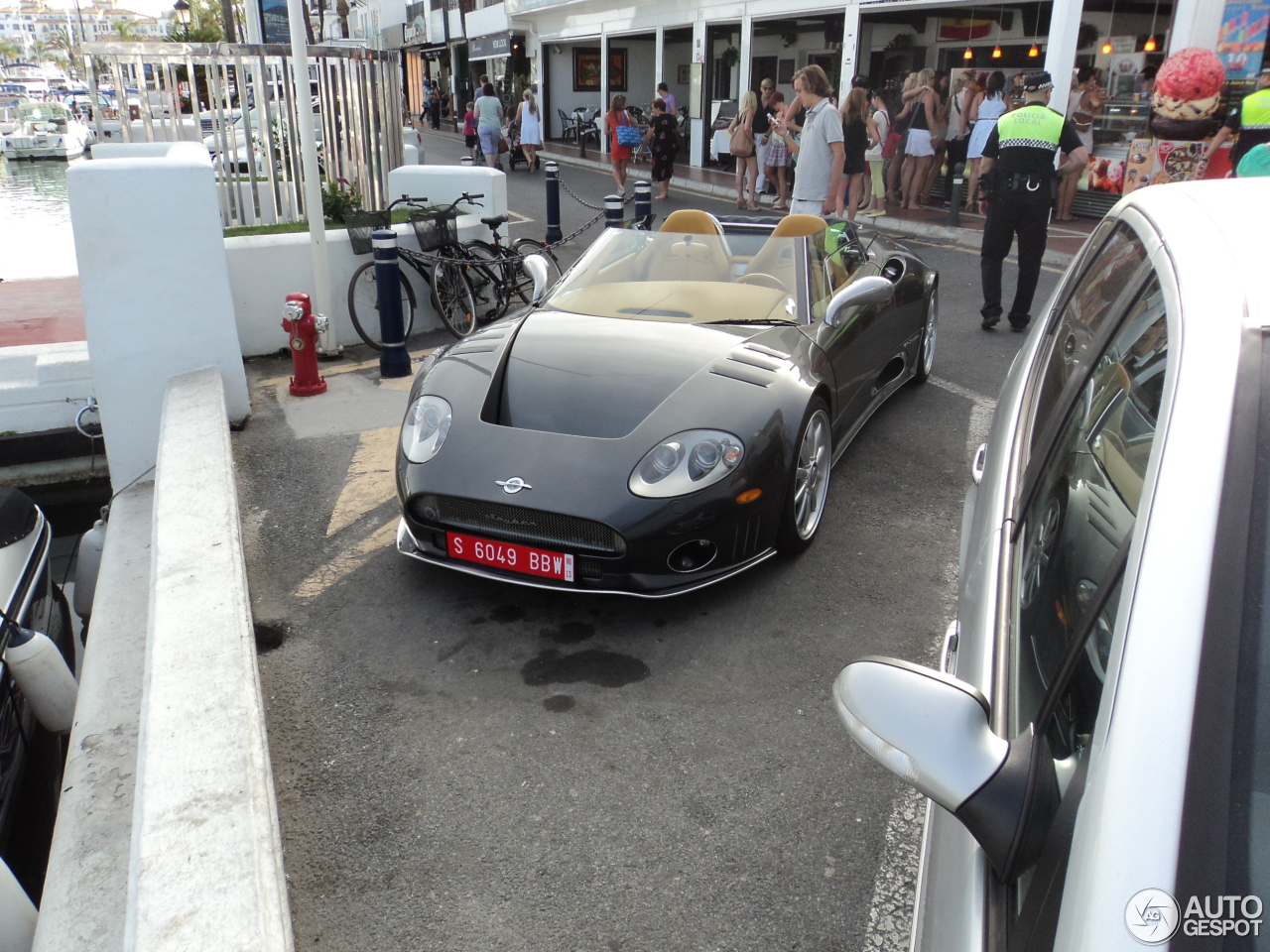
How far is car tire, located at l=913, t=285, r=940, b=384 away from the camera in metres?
5.98

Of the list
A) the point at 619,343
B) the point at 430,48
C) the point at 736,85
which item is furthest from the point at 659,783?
the point at 430,48

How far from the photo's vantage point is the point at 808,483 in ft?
13.2

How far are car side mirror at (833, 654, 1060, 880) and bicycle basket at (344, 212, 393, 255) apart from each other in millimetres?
6559

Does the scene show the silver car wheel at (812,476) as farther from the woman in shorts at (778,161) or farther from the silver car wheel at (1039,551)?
the woman in shorts at (778,161)

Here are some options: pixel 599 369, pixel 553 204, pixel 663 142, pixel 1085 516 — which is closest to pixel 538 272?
pixel 599 369

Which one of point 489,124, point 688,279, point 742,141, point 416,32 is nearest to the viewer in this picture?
point 688,279

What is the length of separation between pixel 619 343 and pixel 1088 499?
8.56 feet

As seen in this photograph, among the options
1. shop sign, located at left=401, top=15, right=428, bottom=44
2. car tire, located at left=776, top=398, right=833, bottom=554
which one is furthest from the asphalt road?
shop sign, located at left=401, top=15, right=428, bottom=44

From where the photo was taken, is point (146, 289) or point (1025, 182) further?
point (1025, 182)

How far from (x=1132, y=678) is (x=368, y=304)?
6969 mm

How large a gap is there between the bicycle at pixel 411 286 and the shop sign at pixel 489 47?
2684 centimetres

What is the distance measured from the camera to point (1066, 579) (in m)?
1.53

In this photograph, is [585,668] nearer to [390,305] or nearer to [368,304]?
[390,305]

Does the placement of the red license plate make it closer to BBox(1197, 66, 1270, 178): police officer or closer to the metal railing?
the metal railing
